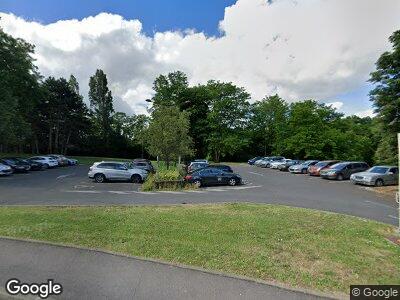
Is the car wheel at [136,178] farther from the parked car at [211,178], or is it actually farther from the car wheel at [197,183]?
→ the car wheel at [197,183]

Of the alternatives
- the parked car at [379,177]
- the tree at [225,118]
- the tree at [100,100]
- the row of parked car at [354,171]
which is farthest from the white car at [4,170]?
the tree at [100,100]

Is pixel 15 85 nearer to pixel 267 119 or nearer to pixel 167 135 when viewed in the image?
pixel 167 135

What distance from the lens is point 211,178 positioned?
957 inches

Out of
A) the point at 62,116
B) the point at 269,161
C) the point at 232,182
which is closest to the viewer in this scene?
the point at 232,182

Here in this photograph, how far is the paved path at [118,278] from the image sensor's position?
17.2 feet

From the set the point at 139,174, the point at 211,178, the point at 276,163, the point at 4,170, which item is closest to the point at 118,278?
the point at 211,178

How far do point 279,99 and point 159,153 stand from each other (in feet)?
186

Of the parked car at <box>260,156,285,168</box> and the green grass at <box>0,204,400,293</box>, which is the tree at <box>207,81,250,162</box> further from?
the green grass at <box>0,204,400,293</box>

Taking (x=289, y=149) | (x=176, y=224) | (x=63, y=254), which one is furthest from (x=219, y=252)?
(x=289, y=149)

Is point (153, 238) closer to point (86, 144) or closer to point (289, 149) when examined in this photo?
point (289, 149)

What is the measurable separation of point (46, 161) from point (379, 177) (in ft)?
119

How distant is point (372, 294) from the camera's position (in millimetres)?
5488

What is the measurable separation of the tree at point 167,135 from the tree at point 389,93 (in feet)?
51.8

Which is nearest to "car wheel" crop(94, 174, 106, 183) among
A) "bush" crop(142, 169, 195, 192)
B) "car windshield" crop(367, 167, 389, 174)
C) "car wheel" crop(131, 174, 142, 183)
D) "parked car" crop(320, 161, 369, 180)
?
"car wheel" crop(131, 174, 142, 183)
